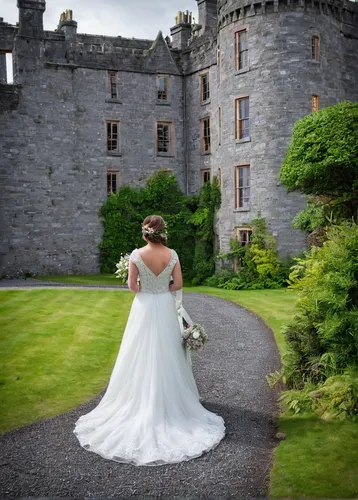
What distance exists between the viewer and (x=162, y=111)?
32.1m

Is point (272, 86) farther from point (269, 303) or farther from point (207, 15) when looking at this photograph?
point (269, 303)

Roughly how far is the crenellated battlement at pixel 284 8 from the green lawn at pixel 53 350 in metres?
14.5

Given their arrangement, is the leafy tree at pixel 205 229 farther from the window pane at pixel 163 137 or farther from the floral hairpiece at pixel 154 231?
the floral hairpiece at pixel 154 231

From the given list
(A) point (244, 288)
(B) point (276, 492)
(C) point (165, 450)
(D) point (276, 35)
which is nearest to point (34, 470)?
(C) point (165, 450)

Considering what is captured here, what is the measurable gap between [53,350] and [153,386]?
16.9ft

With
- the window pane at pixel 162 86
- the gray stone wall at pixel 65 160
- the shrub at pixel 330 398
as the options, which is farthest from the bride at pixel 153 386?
the window pane at pixel 162 86

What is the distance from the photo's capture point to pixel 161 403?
750 centimetres

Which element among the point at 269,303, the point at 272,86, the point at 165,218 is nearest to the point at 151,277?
the point at 269,303

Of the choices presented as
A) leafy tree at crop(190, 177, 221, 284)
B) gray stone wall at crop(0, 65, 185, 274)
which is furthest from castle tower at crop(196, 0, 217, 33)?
leafy tree at crop(190, 177, 221, 284)

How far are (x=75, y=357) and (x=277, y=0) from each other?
64.7 feet

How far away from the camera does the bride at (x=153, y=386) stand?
7.19 m

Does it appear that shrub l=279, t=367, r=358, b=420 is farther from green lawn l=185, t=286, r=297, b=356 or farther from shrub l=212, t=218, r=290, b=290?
shrub l=212, t=218, r=290, b=290

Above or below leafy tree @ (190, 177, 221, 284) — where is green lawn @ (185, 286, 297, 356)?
below

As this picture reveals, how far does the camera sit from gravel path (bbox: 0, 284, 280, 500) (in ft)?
20.5
